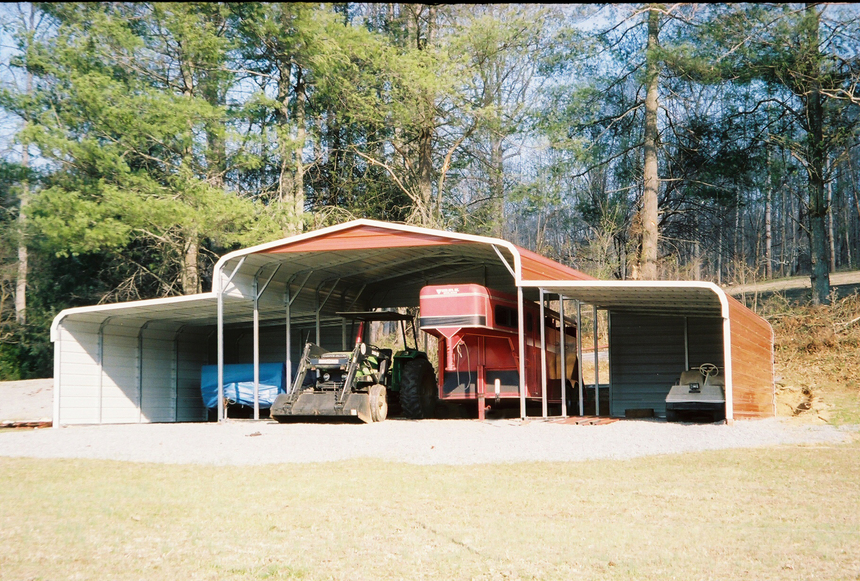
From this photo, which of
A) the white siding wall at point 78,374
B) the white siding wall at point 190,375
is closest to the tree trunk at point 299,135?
the white siding wall at point 190,375

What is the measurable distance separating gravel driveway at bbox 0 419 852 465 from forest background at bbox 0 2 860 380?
8874 millimetres

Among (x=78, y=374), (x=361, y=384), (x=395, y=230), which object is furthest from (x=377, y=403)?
(x=78, y=374)

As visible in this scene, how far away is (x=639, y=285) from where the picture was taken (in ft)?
44.2

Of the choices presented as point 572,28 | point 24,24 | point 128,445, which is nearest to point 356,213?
point 572,28

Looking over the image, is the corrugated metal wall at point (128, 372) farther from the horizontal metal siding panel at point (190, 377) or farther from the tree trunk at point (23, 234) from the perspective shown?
the tree trunk at point (23, 234)

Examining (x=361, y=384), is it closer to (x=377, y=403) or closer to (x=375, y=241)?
(x=377, y=403)

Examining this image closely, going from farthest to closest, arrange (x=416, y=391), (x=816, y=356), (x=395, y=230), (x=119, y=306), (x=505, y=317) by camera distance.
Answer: (x=816, y=356), (x=119, y=306), (x=505, y=317), (x=416, y=391), (x=395, y=230)

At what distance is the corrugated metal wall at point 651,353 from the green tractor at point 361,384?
4511mm

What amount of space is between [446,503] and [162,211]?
607 inches

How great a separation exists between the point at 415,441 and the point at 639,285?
14.8ft

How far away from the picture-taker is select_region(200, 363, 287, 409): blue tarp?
18.7 metres

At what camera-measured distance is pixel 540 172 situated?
26469 millimetres

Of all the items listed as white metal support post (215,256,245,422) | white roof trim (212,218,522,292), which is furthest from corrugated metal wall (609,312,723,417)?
white metal support post (215,256,245,422)

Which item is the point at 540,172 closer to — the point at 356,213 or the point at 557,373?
the point at 356,213
